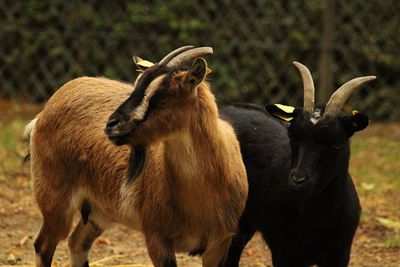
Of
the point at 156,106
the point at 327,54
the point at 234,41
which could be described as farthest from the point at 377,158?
the point at 156,106

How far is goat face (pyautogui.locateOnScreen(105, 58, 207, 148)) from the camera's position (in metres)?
5.74

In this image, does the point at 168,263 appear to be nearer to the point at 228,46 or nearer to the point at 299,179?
the point at 299,179

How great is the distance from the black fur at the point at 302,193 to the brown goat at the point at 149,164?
1.43 ft

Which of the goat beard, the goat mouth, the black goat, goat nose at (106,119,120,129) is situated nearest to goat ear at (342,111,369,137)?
the black goat

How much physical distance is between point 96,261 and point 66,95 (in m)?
1.64

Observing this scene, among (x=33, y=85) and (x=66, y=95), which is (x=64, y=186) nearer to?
(x=66, y=95)

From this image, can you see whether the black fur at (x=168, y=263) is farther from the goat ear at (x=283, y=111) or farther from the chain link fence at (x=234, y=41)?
the chain link fence at (x=234, y=41)

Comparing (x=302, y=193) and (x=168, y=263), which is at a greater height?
(x=302, y=193)

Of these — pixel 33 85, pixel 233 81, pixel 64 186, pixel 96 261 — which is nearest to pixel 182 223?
pixel 64 186

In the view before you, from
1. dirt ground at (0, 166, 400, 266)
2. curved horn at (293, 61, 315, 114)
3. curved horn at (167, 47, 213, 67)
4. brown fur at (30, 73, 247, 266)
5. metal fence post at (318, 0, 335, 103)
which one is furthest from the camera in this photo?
metal fence post at (318, 0, 335, 103)

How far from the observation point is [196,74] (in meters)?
5.88

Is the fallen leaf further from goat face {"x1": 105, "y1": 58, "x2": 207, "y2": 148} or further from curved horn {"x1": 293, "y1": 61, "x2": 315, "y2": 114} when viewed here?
goat face {"x1": 105, "y1": 58, "x2": 207, "y2": 148}

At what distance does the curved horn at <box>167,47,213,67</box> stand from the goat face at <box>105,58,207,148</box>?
0.05 metres

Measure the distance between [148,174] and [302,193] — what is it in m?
0.99
